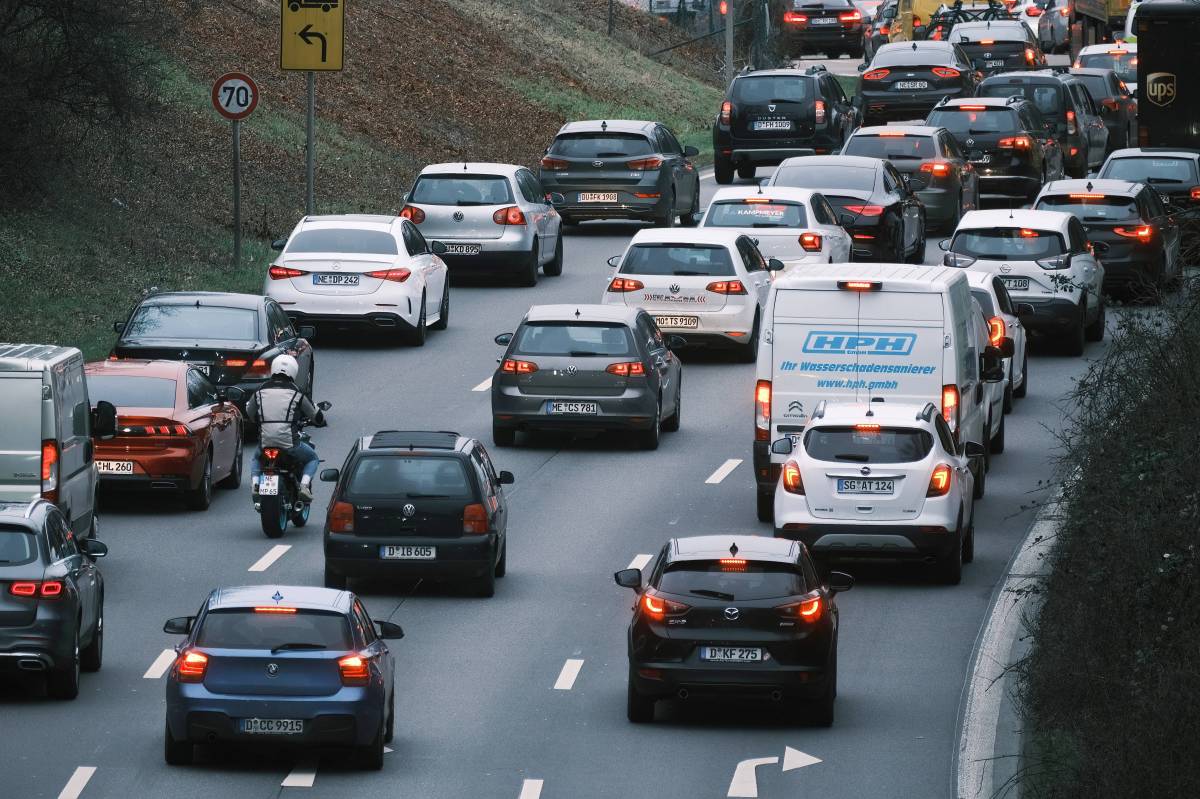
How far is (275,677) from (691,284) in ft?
54.1

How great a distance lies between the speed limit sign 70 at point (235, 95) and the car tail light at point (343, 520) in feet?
49.8

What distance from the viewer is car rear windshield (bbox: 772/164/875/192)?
37.1m

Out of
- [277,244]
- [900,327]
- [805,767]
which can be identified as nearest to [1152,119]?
[277,244]

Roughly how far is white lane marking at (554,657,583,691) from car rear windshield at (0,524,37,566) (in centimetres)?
385

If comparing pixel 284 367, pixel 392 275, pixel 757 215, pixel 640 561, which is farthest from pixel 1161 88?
pixel 284 367

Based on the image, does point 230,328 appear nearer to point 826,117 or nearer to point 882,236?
point 882,236

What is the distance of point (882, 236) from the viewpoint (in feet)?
120

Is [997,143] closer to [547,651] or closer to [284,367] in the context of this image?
[284,367]

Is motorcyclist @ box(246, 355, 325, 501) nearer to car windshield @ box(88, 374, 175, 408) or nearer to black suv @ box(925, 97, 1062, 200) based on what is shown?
car windshield @ box(88, 374, 175, 408)

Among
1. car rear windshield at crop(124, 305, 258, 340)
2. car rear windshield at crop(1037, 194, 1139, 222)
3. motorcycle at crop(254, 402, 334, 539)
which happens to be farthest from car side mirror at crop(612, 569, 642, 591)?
car rear windshield at crop(1037, 194, 1139, 222)

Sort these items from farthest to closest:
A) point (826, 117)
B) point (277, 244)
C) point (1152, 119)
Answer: point (826, 117), point (1152, 119), point (277, 244)

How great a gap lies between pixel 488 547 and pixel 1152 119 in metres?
22.8

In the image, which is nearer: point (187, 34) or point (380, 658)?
point (380, 658)

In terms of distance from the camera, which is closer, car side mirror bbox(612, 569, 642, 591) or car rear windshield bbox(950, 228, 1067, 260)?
car side mirror bbox(612, 569, 642, 591)
